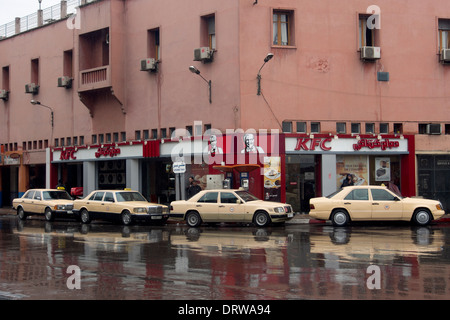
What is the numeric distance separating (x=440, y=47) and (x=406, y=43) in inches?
85.1

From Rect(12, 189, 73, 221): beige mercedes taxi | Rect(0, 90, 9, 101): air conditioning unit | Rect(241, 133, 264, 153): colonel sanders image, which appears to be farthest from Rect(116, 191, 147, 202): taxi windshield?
Rect(0, 90, 9, 101): air conditioning unit

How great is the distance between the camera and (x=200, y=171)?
2777 cm

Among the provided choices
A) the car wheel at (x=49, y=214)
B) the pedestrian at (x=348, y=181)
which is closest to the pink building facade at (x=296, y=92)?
the pedestrian at (x=348, y=181)

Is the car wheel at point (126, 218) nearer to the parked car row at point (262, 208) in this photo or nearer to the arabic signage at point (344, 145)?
the parked car row at point (262, 208)

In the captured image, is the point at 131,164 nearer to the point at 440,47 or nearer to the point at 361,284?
the point at 440,47

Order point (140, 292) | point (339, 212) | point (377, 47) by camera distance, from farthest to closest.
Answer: point (377, 47), point (339, 212), point (140, 292)

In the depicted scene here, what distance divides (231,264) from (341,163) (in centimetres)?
1595

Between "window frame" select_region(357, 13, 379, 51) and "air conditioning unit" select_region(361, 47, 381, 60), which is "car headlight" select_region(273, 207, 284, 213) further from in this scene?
A: "window frame" select_region(357, 13, 379, 51)

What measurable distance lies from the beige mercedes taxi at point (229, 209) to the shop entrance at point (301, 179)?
4993mm

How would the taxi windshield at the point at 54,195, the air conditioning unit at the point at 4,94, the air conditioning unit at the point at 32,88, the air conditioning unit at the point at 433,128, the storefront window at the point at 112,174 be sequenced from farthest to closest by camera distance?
the air conditioning unit at the point at 4,94
the air conditioning unit at the point at 32,88
the storefront window at the point at 112,174
the taxi windshield at the point at 54,195
the air conditioning unit at the point at 433,128

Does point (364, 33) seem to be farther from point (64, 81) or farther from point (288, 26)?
point (64, 81)

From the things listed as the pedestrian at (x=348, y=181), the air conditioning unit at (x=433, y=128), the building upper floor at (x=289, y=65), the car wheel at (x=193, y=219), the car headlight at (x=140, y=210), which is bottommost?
the car wheel at (x=193, y=219)

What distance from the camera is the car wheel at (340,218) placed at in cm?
2084
